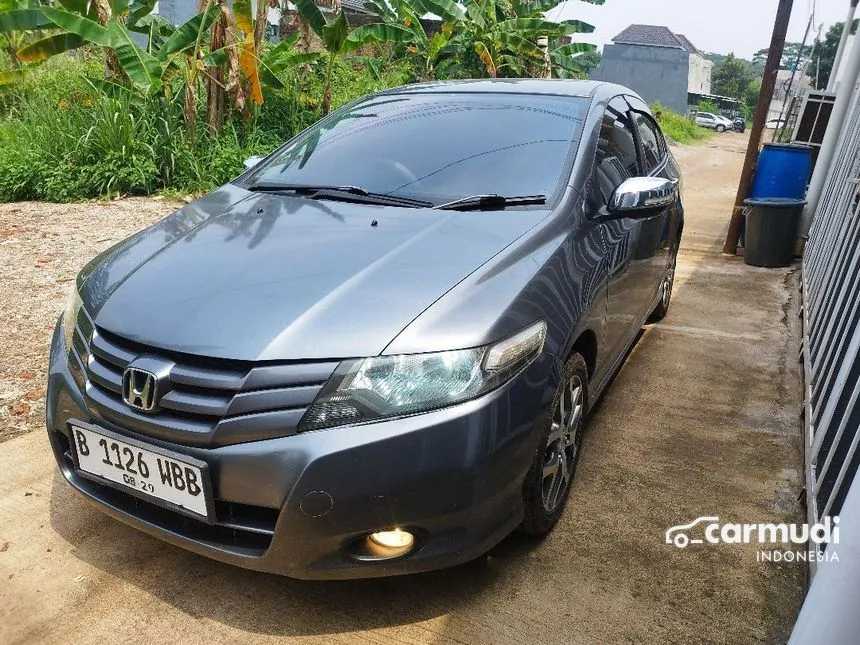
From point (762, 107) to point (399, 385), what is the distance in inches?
266

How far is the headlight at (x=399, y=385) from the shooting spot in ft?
6.20

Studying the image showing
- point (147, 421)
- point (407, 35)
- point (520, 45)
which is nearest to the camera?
point (147, 421)

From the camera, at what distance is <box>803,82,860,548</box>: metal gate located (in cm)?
250

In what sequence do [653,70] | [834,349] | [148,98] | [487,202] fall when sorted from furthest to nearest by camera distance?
[653,70]
[148,98]
[834,349]
[487,202]

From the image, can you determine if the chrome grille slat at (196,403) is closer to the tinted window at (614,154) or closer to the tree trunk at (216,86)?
the tinted window at (614,154)

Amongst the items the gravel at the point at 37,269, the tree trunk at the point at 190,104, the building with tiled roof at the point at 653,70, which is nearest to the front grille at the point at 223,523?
the gravel at the point at 37,269

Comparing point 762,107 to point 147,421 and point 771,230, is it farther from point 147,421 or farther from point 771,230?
point 147,421

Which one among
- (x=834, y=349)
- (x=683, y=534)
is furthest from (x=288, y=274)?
(x=834, y=349)

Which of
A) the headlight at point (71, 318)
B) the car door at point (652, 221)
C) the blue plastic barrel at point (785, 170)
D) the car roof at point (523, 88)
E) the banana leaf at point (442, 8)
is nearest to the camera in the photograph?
the headlight at point (71, 318)

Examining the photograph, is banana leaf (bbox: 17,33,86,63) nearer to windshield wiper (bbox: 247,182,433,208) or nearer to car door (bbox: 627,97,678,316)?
windshield wiper (bbox: 247,182,433,208)

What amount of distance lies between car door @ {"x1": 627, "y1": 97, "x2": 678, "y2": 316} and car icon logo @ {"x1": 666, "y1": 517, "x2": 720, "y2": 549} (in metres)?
1.24

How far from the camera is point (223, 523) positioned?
196 cm

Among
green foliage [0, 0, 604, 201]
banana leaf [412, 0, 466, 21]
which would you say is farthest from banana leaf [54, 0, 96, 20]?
banana leaf [412, 0, 466, 21]

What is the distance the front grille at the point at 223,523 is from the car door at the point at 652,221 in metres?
2.21
